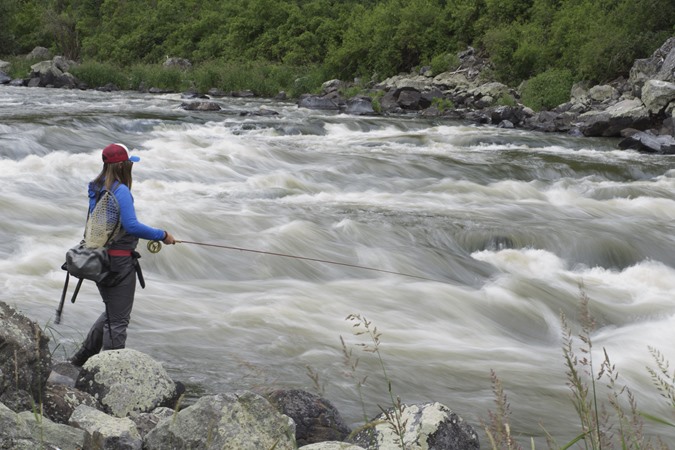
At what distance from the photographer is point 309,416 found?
449 cm

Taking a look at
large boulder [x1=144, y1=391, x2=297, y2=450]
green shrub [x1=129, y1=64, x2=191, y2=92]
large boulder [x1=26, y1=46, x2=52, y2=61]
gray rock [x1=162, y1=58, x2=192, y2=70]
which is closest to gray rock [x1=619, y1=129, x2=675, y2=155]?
large boulder [x1=144, y1=391, x2=297, y2=450]

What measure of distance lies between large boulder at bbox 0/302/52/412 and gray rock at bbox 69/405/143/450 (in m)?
0.25

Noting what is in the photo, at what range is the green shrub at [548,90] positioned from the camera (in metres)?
29.8

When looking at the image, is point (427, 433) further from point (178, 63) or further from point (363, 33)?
point (178, 63)

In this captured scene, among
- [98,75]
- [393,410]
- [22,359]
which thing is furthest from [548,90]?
[22,359]

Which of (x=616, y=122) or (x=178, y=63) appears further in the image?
(x=178, y=63)

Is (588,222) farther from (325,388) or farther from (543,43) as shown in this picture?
(543,43)

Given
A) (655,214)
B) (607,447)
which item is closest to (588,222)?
(655,214)

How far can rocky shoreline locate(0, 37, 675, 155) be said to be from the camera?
23.3 m

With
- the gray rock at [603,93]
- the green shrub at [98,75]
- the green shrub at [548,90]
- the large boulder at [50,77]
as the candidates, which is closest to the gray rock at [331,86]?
the green shrub at [548,90]

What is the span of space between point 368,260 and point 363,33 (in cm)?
3381

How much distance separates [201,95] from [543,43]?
16.0m

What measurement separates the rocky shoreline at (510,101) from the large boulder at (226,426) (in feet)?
61.6

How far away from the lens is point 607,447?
2654 mm
